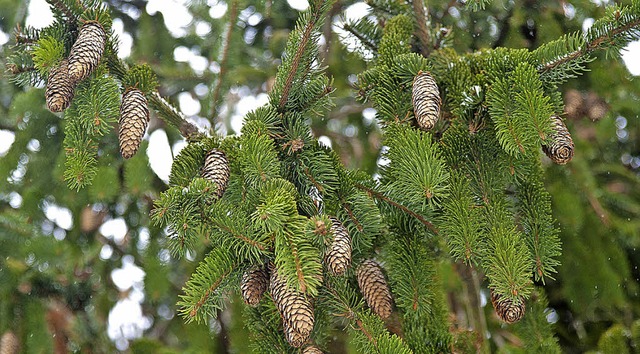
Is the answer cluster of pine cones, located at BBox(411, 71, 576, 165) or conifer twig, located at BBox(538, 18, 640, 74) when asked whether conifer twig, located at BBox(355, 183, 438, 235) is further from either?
conifer twig, located at BBox(538, 18, 640, 74)

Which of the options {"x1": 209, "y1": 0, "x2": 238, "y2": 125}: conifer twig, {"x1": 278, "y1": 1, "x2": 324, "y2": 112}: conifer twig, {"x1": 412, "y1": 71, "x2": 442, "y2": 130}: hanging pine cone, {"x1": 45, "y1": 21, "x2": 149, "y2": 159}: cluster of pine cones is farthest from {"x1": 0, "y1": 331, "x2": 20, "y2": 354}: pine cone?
{"x1": 412, "y1": 71, "x2": 442, "y2": 130}: hanging pine cone

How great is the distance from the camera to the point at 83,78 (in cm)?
120

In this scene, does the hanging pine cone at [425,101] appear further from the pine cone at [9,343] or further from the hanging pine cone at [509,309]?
the pine cone at [9,343]

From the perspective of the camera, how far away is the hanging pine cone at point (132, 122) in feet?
3.93

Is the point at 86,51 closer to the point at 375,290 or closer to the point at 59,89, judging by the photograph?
the point at 59,89

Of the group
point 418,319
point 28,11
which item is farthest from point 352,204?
point 28,11

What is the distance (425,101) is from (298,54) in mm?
278

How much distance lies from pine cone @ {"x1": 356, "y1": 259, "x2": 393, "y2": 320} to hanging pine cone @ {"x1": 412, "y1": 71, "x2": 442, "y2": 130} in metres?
0.33

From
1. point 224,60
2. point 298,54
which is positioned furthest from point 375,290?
point 224,60

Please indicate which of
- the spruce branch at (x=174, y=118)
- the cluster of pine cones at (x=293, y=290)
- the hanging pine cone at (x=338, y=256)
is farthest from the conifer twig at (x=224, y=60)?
the hanging pine cone at (x=338, y=256)

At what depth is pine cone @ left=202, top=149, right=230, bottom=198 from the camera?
1.17 metres

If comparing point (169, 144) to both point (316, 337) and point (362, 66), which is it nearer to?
point (362, 66)

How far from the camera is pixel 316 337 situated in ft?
4.38

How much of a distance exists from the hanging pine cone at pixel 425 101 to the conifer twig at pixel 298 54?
25 centimetres
